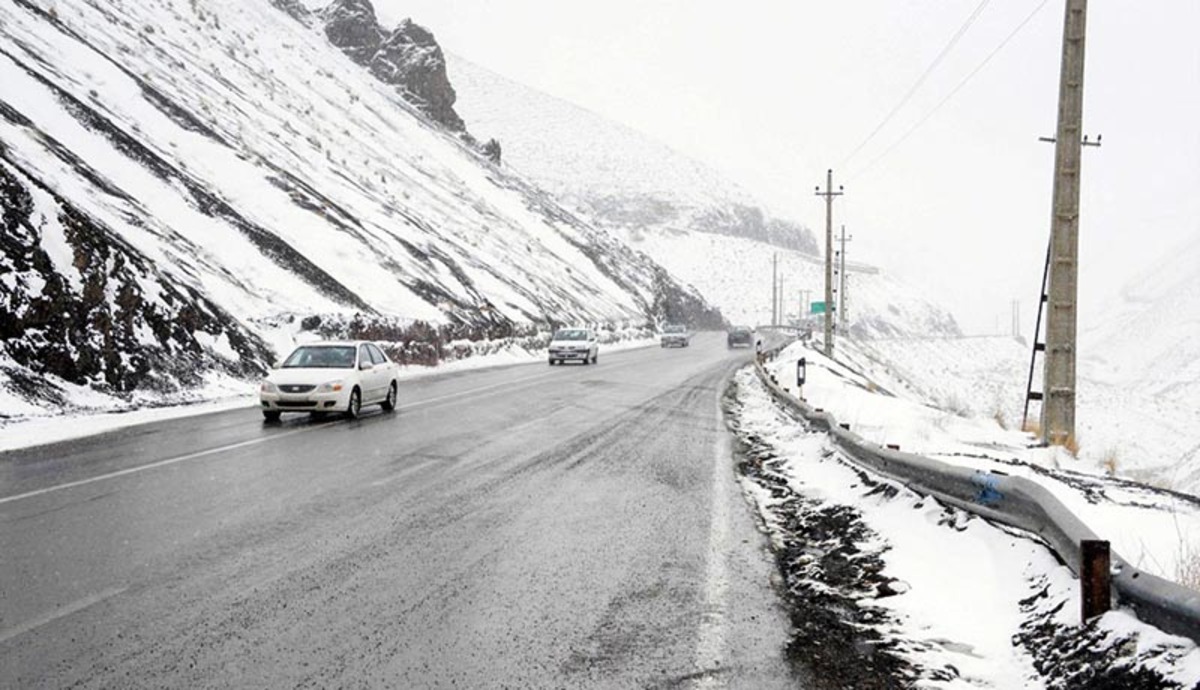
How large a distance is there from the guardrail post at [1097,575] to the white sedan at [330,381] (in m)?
13.5

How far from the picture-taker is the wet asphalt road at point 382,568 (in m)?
4.41

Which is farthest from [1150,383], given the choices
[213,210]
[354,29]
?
[213,210]

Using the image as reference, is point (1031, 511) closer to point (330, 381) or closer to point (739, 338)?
point (330, 381)

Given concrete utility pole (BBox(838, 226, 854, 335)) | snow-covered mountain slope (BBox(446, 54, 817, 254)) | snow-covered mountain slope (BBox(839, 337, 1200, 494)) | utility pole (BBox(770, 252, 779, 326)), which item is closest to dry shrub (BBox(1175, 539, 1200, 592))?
snow-covered mountain slope (BBox(839, 337, 1200, 494))

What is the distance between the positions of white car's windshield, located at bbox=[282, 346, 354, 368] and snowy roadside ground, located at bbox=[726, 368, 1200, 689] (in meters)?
10.5

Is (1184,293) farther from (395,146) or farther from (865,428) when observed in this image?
(865,428)

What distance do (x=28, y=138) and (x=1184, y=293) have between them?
7956 inches

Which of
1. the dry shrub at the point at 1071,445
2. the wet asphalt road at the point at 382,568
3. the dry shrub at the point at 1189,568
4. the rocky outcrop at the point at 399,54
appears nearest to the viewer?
the wet asphalt road at the point at 382,568

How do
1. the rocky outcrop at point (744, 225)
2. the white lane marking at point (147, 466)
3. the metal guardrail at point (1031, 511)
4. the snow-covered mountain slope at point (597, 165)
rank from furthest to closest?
1. the rocky outcrop at point (744, 225)
2. the snow-covered mountain slope at point (597, 165)
3. the white lane marking at point (147, 466)
4. the metal guardrail at point (1031, 511)

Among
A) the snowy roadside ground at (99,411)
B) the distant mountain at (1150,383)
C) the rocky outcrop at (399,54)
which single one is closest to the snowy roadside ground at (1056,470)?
the distant mountain at (1150,383)

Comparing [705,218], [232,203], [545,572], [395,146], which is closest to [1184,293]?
[705,218]

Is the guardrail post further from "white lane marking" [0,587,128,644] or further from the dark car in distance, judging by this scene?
the dark car in distance

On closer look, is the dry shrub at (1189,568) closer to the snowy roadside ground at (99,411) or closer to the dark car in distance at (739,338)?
the snowy roadside ground at (99,411)

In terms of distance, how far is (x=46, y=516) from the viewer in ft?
24.8
